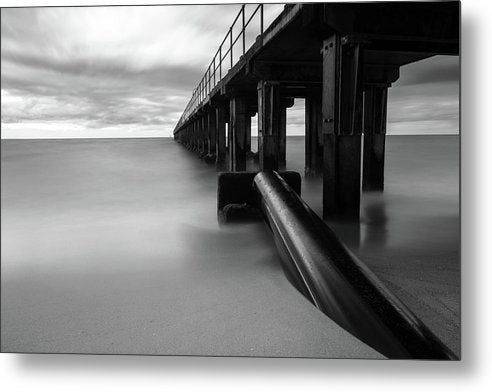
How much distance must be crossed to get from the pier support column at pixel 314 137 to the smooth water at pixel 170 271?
5894 millimetres

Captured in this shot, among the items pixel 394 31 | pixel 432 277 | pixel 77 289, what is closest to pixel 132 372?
pixel 77 289

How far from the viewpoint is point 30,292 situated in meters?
3.01

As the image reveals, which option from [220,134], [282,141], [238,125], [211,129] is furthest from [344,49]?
[211,129]

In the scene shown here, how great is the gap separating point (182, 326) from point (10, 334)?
44.7 inches

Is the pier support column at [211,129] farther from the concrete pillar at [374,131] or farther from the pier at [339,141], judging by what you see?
the concrete pillar at [374,131]

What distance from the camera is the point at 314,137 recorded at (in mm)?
10914

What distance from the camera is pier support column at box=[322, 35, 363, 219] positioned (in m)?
3.79

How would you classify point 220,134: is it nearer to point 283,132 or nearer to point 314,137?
point 283,132

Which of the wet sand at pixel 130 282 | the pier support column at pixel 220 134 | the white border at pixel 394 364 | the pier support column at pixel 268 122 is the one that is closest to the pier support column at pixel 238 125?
the pier support column at pixel 268 122

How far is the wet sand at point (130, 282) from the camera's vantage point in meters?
2.54

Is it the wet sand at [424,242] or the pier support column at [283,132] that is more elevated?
the pier support column at [283,132]

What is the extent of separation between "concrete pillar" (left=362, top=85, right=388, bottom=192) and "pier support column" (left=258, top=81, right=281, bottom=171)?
60.8 inches

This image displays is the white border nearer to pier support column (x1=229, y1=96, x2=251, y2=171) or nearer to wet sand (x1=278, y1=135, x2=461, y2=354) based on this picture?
wet sand (x1=278, y1=135, x2=461, y2=354)

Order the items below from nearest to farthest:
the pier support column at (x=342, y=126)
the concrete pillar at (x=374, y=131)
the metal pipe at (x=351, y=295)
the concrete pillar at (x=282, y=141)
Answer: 1. the metal pipe at (x=351, y=295)
2. the pier support column at (x=342, y=126)
3. the concrete pillar at (x=374, y=131)
4. the concrete pillar at (x=282, y=141)
